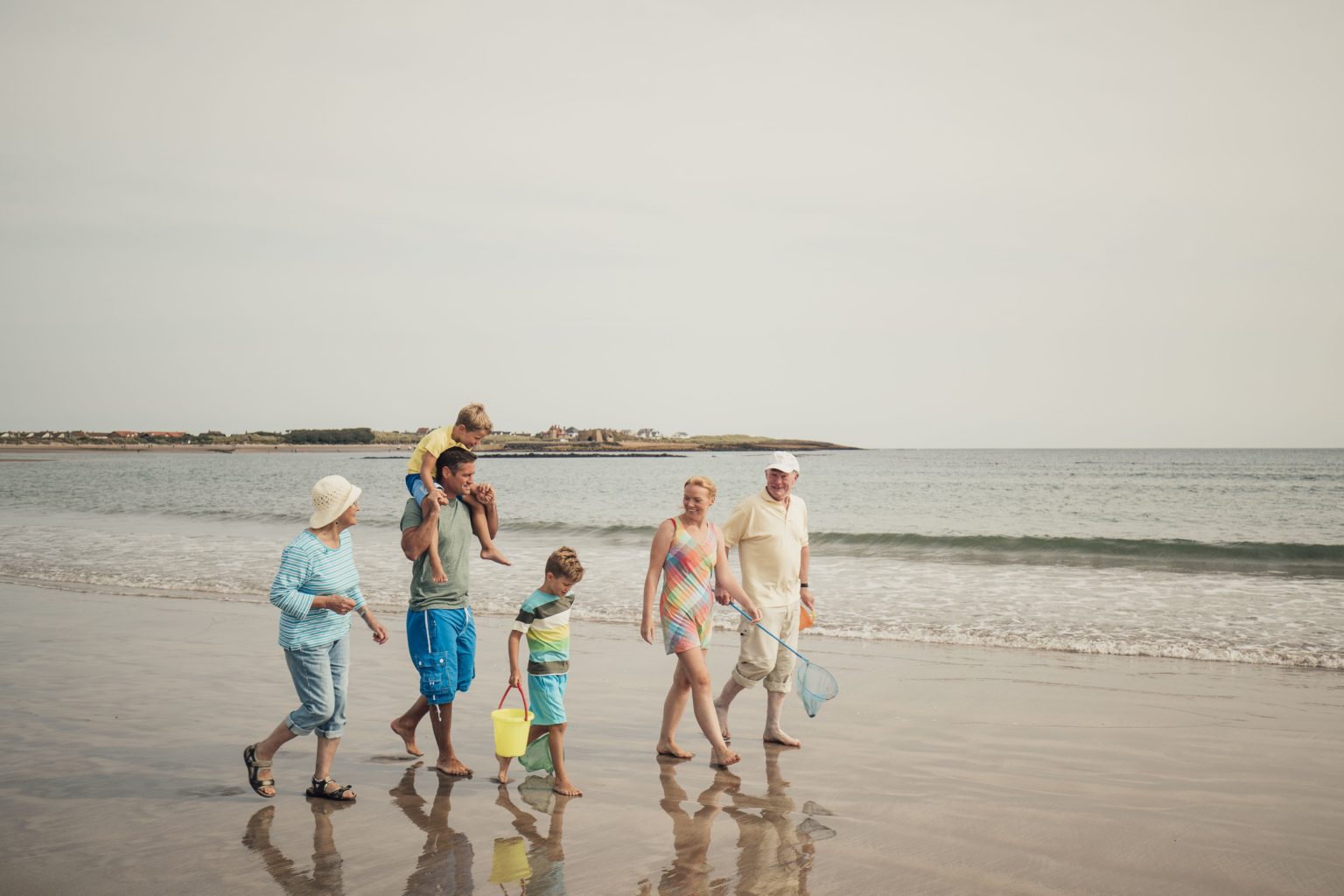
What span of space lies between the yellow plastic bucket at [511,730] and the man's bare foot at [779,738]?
186 centimetres

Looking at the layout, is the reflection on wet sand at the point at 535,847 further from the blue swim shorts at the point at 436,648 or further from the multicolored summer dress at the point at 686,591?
the multicolored summer dress at the point at 686,591

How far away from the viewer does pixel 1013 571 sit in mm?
16188

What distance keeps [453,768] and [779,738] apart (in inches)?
84.6

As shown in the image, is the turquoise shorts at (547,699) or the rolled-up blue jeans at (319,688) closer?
the rolled-up blue jeans at (319,688)

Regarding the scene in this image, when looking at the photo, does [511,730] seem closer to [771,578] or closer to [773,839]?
[773,839]

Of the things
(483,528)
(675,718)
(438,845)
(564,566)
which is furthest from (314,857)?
(675,718)

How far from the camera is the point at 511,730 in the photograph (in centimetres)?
508

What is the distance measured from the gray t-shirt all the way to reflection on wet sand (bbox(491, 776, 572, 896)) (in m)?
1.11

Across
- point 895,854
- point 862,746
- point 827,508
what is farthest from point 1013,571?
point 827,508

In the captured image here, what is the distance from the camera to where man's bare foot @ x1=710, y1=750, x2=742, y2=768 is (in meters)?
5.67


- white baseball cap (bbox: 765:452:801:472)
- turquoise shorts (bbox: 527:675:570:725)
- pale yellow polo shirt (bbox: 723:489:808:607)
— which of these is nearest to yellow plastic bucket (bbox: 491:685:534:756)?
turquoise shorts (bbox: 527:675:570:725)

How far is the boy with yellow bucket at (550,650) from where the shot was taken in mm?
5074

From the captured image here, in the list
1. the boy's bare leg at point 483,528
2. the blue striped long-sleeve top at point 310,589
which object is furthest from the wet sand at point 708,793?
the boy's bare leg at point 483,528

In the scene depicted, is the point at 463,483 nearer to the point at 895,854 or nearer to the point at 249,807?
the point at 249,807
